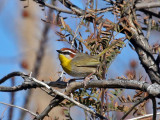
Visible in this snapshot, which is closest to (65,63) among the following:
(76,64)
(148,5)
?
(76,64)

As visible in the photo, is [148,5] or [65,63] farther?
[148,5]

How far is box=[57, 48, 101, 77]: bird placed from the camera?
12.2 feet

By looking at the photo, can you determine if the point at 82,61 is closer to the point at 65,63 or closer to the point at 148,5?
the point at 65,63


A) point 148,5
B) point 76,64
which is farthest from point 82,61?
point 148,5

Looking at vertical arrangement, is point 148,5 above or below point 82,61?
above

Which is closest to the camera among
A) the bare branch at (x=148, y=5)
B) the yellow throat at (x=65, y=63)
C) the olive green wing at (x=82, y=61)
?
the olive green wing at (x=82, y=61)

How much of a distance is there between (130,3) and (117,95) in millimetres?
1459

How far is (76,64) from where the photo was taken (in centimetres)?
402

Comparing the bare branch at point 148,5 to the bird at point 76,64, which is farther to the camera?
the bare branch at point 148,5

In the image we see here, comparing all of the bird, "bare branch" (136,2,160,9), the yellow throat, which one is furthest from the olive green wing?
"bare branch" (136,2,160,9)

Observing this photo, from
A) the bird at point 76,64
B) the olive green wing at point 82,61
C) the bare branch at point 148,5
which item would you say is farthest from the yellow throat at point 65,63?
the bare branch at point 148,5

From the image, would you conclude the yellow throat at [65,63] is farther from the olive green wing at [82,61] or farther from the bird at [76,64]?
the olive green wing at [82,61]

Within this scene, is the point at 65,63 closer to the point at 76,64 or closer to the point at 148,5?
the point at 76,64

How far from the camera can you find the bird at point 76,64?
3705 mm
